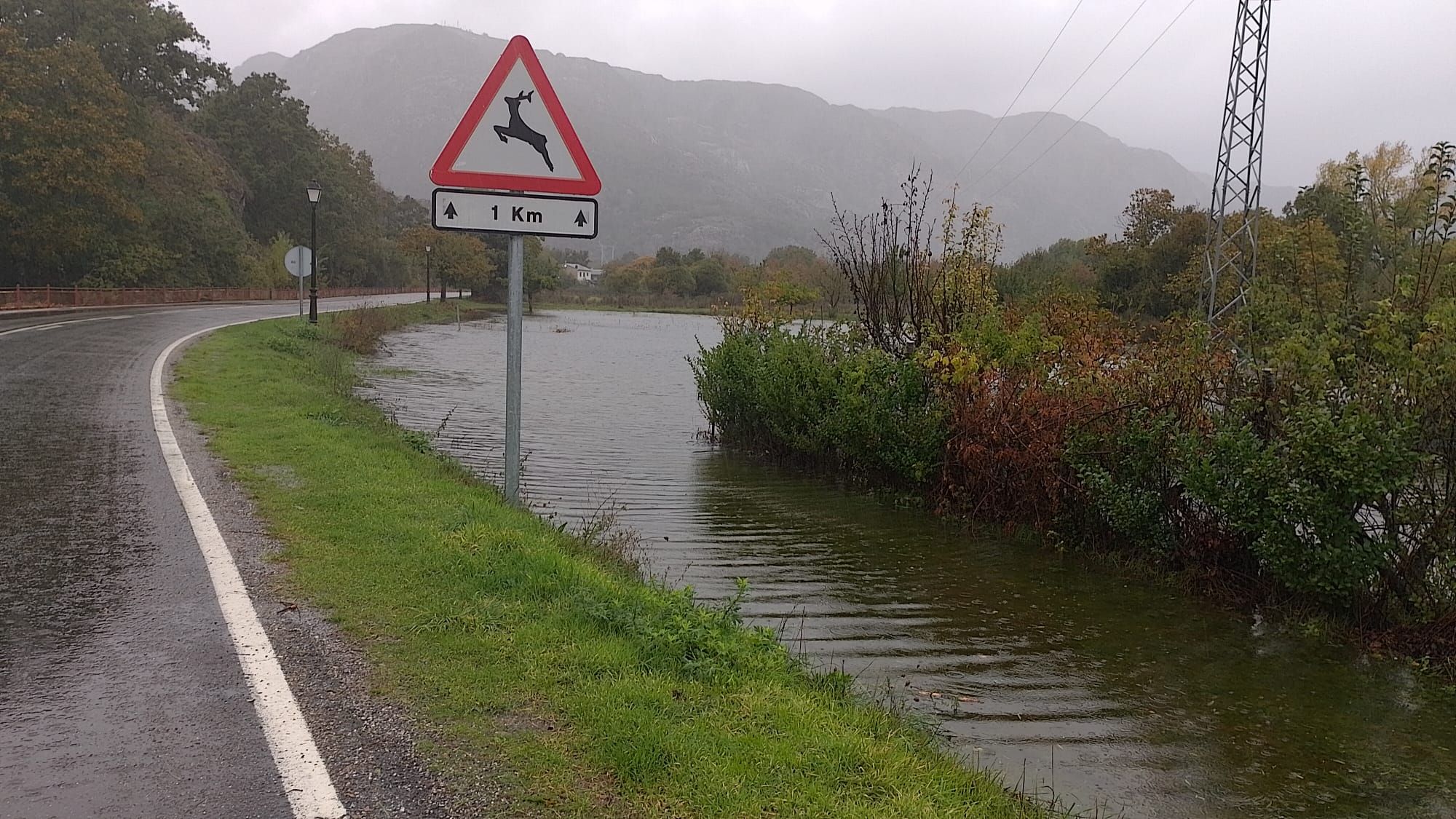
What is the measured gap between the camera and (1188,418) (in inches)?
354

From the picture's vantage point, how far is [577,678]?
409 centimetres

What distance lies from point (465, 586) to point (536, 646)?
0.92 m

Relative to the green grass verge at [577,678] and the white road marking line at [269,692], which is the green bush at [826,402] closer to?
the green grass verge at [577,678]

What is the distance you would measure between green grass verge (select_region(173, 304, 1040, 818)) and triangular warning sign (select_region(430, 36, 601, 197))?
2.26 m

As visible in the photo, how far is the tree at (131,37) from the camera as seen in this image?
52.3 meters

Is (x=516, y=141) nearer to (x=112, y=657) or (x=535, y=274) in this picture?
(x=112, y=657)

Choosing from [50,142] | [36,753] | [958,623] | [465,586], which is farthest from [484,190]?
[50,142]

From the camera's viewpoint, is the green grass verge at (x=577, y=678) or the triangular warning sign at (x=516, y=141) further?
the triangular warning sign at (x=516, y=141)

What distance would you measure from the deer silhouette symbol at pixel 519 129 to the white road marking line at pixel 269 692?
3.03 m

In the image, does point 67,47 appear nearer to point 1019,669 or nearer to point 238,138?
point 238,138

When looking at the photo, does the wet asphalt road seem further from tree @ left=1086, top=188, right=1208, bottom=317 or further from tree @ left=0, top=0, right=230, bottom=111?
tree @ left=0, top=0, right=230, bottom=111

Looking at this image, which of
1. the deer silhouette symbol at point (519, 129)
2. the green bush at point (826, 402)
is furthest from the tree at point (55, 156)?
the deer silhouette symbol at point (519, 129)

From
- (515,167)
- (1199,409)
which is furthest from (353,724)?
(1199,409)

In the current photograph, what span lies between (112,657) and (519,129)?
12.0ft
